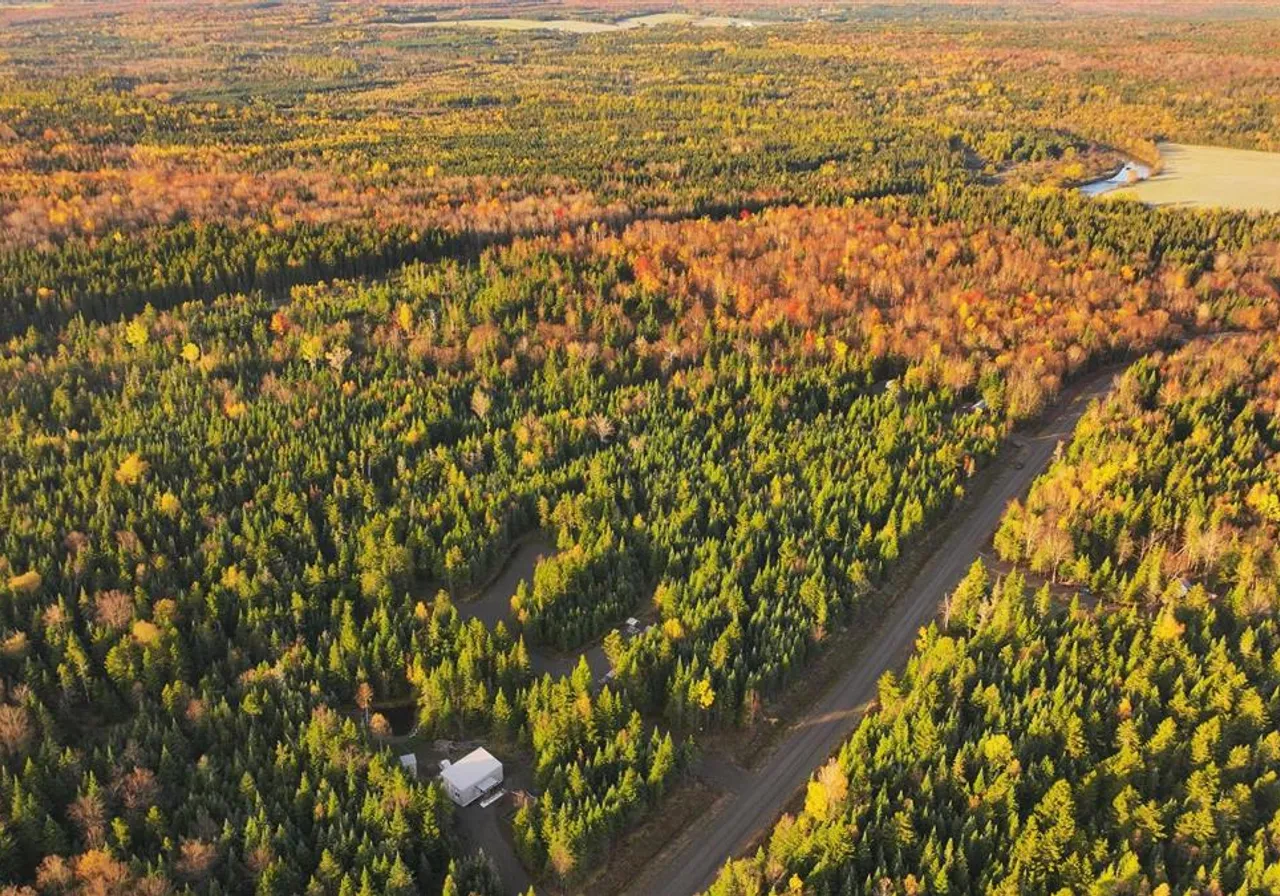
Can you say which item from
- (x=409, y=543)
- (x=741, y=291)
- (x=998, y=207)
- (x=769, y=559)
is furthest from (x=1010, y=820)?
(x=998, y=207)

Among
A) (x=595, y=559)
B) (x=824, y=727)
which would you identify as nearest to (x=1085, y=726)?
(x=824, y=727)

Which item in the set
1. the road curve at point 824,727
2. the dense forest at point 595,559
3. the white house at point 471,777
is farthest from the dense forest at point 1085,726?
the white house at point 471,777

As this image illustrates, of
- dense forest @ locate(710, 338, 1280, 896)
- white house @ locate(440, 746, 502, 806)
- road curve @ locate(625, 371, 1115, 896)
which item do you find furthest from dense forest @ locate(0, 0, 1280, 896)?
road curve @ locate(625, 371, 1115, 896)

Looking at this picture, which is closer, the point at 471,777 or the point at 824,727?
the point at 471,777

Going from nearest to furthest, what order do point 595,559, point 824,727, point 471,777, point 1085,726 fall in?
point 471,777 < point 1085,726 < point 824,727 < point 595,559

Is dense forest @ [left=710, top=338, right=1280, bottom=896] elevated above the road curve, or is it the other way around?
dense forest @ [left=710, top=338, right=1280, bottom=896]

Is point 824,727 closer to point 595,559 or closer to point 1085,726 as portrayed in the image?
point 1085,726

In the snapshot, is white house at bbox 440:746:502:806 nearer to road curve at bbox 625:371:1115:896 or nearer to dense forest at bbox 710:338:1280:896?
road curve at bbox 625:371:1115:896

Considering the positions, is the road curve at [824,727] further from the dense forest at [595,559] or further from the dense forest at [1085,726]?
the dense forest at [595,559]
